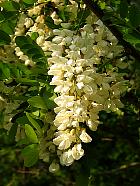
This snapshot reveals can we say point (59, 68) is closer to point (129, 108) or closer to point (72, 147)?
point (72, 147)

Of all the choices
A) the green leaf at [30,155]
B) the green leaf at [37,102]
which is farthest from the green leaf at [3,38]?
the green leaf at [30,155]

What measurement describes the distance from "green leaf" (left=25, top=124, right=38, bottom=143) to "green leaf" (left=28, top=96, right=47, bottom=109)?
0.06 m

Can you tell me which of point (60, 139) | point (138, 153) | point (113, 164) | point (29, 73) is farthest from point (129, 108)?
point (113, 164)

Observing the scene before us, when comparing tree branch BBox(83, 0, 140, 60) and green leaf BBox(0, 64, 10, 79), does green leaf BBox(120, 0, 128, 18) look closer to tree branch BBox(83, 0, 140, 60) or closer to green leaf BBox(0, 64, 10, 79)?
tree branch BBox(83, 0, 140, 60)

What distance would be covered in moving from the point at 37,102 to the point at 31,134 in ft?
0.31

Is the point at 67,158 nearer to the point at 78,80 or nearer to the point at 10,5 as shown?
the point at 78,80

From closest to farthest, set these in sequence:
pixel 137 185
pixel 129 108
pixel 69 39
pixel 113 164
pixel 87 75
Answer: pixel 87 75 → pixel 69 39 → pixel 129 108 → pixel 137 185 → pixel 113 164

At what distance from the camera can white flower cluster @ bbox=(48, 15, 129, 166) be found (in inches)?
56.6

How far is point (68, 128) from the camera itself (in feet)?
4.85

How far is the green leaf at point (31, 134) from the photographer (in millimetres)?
1586

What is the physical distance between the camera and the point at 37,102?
5.18 ft

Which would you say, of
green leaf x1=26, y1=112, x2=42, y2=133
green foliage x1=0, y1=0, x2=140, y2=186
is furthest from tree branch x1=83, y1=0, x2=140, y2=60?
green leaf x1=26, y1=112, x2=42, y2=133

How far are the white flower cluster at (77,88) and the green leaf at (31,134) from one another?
0.28 ft

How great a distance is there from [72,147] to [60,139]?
0.13ft
